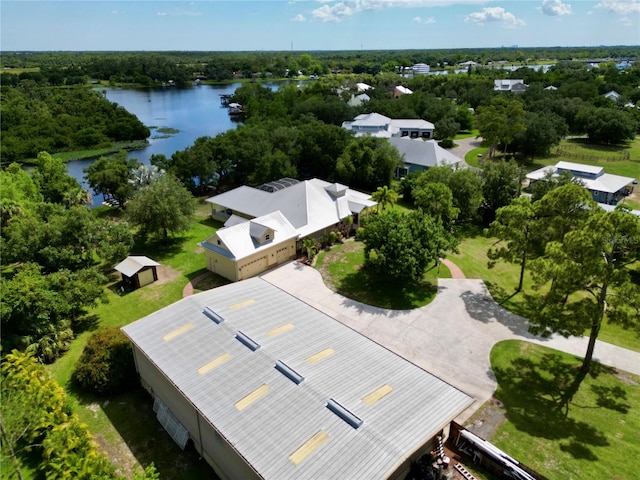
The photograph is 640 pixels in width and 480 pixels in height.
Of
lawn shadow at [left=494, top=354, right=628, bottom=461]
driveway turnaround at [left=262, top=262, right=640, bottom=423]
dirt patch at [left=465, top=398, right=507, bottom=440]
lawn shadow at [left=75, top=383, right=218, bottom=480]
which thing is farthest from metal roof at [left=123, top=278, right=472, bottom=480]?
lawn shadow at [left=494, top=354, right=628, bottom=461]

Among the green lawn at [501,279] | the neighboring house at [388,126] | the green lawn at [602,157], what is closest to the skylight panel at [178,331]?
the green lawn at [501,279]

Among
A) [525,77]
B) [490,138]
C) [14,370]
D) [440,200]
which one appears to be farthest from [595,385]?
[525,77]

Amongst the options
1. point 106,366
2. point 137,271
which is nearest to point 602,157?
point 137,271

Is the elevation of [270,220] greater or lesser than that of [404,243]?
lesser

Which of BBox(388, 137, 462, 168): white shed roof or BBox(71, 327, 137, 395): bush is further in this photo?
BBox(388, 137, 462, 168): white shed roof

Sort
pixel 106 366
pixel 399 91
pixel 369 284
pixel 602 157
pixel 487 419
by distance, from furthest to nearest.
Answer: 1. pixel 399 91
2. pixel 602 157
3. pixel 369 284
4. pixel 106 366
5. pixel 487 419

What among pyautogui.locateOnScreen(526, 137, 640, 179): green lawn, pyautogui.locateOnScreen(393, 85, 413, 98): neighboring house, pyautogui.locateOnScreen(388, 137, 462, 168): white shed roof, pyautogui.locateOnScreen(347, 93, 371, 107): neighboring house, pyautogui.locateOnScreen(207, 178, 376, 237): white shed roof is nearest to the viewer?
pyautogui.locateOnScreen(207, 178, 376, 237): white shed roof

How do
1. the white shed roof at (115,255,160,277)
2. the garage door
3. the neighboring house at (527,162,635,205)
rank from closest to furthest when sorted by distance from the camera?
the white shed roof at (115,255,160,277)
the garage door
the neighboring house at (527,162,635,205)

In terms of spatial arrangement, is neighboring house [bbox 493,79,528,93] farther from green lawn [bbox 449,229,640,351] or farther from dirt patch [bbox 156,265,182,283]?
dirt patch [bbox 156,265,182,283]

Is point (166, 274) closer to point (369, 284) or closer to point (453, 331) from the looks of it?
point (369, 284)
